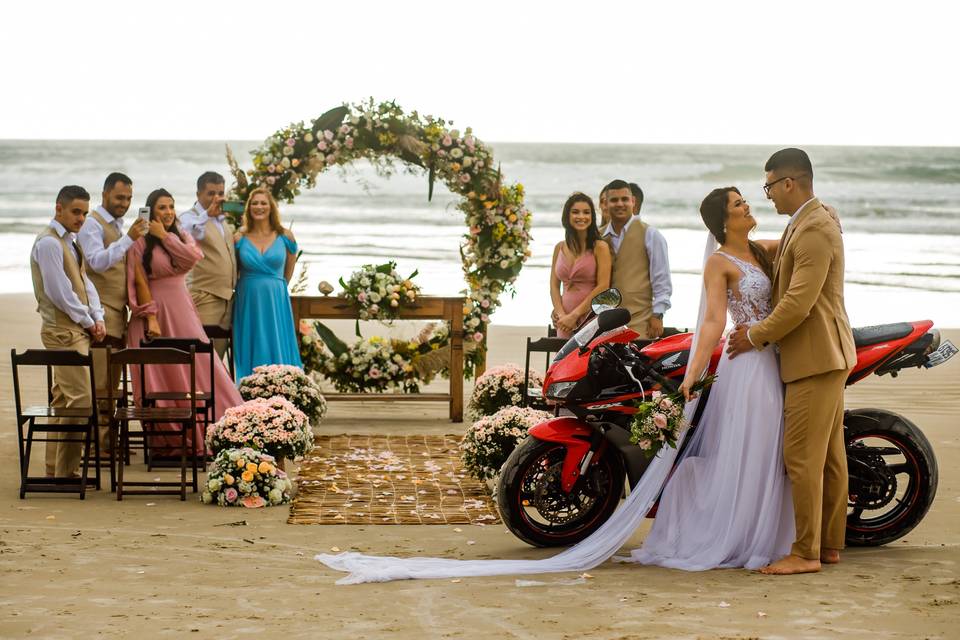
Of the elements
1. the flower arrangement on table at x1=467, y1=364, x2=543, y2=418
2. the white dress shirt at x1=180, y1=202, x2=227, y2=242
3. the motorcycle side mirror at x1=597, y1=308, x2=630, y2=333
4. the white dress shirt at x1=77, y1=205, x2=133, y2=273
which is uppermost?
the white dress shirt at x1=180, y1=202, x2=227, y2=242

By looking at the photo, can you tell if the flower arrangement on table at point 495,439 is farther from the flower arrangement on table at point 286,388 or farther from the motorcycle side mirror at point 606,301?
the flower arrangement on table at point 286,388

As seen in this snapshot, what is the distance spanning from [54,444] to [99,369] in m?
0.62

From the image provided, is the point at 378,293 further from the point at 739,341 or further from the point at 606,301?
the point at 739,341

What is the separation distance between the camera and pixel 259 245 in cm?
1024

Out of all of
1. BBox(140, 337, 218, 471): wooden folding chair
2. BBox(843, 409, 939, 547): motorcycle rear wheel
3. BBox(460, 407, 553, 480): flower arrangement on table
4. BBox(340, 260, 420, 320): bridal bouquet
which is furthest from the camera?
BBox(340, 260, 420, 320): bridal bouquet

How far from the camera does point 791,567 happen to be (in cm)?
557

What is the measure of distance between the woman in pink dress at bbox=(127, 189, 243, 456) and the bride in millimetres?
3347

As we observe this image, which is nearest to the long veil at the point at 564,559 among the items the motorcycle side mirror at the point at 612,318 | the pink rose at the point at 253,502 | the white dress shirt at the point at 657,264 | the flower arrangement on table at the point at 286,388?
the motorcycle side mirror at the point at 612,318

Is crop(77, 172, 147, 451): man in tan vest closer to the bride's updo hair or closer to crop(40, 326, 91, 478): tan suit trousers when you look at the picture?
crop(40, 326, 91, 478): tan suit trousers

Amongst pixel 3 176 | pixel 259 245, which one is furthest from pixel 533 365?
pixel 3 176

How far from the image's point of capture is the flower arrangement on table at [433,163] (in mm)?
11289

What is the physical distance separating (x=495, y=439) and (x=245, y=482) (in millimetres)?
1536

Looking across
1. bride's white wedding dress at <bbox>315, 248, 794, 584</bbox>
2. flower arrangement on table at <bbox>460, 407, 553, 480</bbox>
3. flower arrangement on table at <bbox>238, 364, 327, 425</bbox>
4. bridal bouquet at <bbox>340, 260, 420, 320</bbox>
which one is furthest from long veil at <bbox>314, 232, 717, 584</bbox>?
bridal bouquet at <bbox>340, 260, 420, 320</bbox>

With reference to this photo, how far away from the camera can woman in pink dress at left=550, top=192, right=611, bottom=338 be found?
9055 mm
